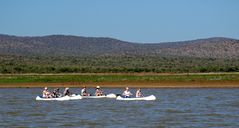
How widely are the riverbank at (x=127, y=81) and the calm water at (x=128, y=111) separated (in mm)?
9213

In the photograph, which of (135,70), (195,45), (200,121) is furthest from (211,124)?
(195,45)

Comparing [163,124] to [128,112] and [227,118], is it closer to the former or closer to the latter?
[227,118]

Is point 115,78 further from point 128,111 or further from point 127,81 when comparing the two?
point 128,111

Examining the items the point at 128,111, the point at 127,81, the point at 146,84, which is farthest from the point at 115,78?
the point at 128,111

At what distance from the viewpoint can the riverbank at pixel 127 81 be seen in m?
72.6

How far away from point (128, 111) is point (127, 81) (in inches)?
1195

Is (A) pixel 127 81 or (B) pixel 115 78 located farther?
(B) pixel 115 78

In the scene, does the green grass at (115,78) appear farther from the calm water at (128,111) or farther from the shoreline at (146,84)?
the calm water at (128,111)

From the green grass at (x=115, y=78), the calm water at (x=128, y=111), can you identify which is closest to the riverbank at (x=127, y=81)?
the green grass at (x=115, y=78)

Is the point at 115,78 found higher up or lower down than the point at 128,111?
higher up

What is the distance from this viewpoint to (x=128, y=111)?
4528 centimetres

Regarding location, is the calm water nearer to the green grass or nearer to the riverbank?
the riverbank

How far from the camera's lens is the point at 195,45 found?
194 m

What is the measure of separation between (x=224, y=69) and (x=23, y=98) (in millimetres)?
40224
